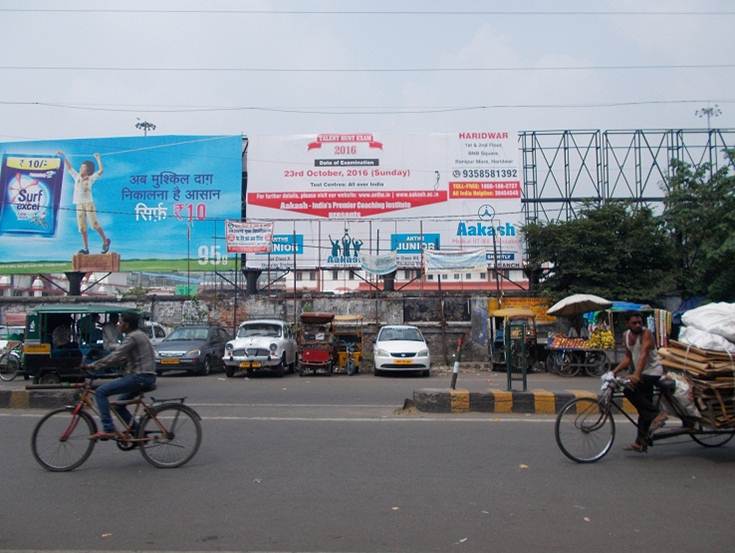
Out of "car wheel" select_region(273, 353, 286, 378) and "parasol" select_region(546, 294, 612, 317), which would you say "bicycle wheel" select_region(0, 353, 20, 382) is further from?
"parasol" select_region(546, 294, 612, 317)

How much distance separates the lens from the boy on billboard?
101ft

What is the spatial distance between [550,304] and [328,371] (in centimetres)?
981

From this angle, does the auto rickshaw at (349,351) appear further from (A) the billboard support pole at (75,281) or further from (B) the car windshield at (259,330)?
(A) the billboard support pole at (75,281)

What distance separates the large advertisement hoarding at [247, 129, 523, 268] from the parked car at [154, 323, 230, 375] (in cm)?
885

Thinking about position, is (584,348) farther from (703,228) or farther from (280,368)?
(280,368)

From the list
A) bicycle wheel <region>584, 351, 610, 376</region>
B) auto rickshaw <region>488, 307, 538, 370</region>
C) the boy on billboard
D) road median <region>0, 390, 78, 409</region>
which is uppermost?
the boy on billboard

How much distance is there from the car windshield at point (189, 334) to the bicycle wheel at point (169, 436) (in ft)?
46.5

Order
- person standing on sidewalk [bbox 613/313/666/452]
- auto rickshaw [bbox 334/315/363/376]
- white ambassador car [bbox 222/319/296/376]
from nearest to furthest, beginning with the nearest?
person standing on sidewalk [bbox 613/313/666/452]
white ambassador car [bbox 222/319/296/376]
auto rickshaw [bbox 334/315/363/376]

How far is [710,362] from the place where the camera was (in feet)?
23.4

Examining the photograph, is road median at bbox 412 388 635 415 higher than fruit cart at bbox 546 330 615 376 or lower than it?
lower

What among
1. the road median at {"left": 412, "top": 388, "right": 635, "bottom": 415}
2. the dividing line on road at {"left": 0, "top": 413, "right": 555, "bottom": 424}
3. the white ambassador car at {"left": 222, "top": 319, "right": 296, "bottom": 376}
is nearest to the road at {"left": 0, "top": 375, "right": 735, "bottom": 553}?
the dividing line on road at {"left": 0, "top": 413, "right": 555, "bottom": 424}

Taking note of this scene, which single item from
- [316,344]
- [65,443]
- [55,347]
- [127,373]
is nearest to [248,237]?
[316,344]

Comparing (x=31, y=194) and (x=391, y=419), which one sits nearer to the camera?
(x=391, y=419)

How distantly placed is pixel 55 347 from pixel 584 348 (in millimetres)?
14438
